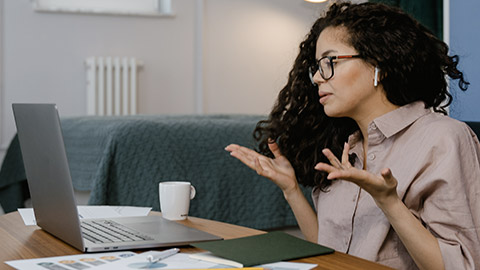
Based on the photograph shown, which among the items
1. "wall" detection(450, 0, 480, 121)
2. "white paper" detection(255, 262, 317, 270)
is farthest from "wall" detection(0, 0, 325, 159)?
"white paper" detection(255, 262, 317, 270)

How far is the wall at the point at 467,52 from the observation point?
58.4 inches

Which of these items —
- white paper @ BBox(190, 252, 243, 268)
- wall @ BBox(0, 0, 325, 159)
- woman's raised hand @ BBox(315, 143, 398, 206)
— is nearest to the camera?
white paper @ BBox(190, 252, 243, 268)

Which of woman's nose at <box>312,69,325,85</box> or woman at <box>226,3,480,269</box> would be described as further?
woman's nose at <box>312,69,325,85</box>

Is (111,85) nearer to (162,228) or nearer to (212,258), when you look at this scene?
(162,228)

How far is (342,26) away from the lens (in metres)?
1.18

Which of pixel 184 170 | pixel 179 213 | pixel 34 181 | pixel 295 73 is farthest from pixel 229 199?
pixel 34 181

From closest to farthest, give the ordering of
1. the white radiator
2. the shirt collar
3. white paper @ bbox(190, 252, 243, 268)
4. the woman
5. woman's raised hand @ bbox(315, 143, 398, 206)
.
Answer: white paper @ bbox(190, 252, 243, 268)
woman's raised hand @ bbox(315, 143, 398, 206)
the woman
the shirt collar
the white radiator

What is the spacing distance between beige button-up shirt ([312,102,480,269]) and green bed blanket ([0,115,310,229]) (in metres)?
0.90

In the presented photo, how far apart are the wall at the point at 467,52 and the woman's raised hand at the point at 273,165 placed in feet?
1.54

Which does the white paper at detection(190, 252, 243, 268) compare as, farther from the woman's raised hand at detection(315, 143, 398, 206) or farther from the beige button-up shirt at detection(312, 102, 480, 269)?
the beige button-up shirt at detection(312, 102, 480, 269)

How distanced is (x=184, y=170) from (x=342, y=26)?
102 centimetres

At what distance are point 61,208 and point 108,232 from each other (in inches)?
3.8

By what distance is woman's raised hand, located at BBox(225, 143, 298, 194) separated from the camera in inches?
44.8

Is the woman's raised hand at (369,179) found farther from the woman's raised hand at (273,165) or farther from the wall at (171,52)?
the wall at (171,52)
